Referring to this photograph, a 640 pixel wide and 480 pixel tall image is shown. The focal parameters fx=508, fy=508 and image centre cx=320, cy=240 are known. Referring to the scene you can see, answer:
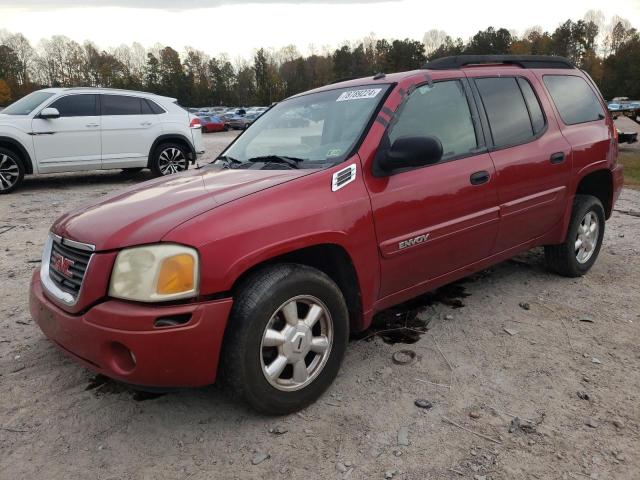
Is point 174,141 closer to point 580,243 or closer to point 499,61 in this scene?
point 499,61

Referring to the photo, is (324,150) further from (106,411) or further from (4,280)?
(4,280)

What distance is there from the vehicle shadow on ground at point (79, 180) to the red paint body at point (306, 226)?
7.23 m

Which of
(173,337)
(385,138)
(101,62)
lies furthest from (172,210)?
(101,62)

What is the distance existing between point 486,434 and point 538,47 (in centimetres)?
9820

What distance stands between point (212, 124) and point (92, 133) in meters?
25.6

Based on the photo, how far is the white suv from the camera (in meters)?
8.55

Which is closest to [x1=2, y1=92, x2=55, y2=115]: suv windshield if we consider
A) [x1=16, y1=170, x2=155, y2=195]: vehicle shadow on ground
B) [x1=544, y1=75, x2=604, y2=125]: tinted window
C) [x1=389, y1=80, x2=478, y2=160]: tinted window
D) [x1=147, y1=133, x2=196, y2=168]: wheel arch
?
[x1=16, y1=170, x2=155, y2=195]: vehicle shadow on ground

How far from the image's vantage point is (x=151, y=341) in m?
2.19

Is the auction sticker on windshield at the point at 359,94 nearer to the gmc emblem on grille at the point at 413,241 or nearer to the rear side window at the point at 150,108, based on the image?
the gmc emblem on grille at the point at 413,241

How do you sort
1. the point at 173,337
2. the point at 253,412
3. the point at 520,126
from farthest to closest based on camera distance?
the point at 520,126 → the point at 253,412 → the point at 173,337

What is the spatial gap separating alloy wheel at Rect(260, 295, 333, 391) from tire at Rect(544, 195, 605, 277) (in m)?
2.67

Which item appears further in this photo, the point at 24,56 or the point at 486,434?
the point at 24,56

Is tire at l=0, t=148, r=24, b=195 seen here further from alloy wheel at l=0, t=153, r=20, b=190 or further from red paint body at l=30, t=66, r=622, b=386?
red paint body at l=30, t=66, r=622, b=386

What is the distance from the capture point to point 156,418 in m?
2.63
